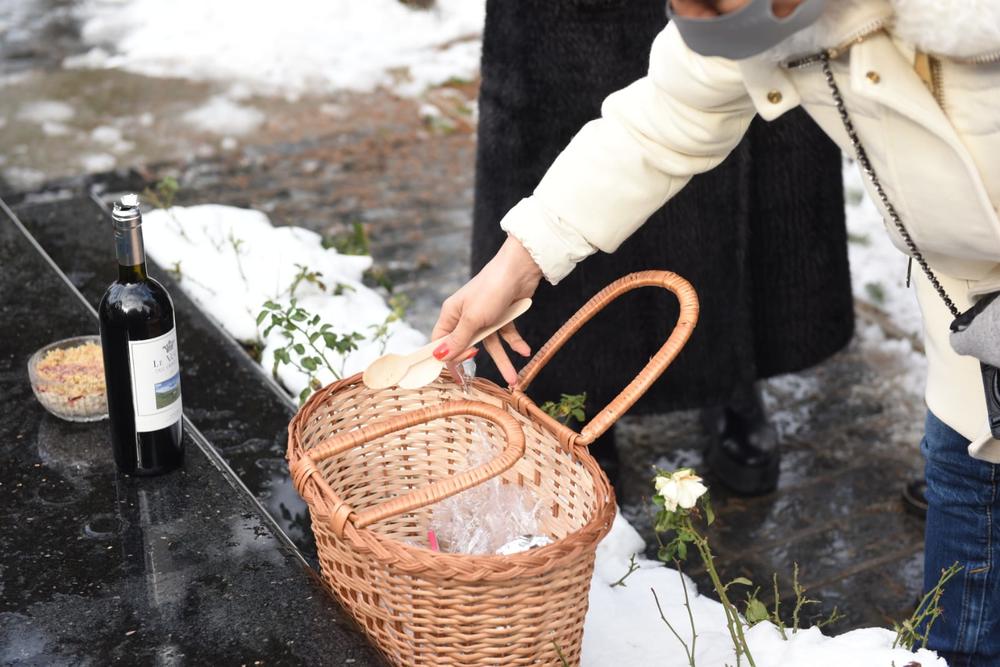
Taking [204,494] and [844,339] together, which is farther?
[844,339]

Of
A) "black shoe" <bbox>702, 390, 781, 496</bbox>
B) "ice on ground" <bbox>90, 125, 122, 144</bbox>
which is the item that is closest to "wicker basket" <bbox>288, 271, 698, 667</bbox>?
"black shoe" <bbox>702, 390, 781, 496</bbox>

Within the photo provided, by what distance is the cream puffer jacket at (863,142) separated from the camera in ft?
4.25

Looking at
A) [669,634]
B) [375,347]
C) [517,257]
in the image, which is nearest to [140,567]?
[517,257]

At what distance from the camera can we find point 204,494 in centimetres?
194

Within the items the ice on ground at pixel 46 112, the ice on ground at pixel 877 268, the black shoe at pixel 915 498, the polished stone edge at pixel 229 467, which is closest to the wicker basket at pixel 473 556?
the polished stone edge at pixel 229 467

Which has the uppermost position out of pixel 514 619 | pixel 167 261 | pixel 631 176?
pixel 631 176

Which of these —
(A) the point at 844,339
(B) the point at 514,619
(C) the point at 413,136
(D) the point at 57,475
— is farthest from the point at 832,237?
(C) the point at 413,136

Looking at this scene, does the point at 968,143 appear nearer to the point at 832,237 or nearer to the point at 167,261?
the point at 832,237

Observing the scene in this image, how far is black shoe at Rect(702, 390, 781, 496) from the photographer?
287 cm

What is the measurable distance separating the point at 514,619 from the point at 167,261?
186 centimetres

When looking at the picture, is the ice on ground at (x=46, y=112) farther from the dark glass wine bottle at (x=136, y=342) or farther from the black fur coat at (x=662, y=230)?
the dark glass wine bottle at (x=136, y=342)

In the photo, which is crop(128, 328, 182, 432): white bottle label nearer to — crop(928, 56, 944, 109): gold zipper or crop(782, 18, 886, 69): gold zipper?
crop(782, 18, 886, 69): gold zipper

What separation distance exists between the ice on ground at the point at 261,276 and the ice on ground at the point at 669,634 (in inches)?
28.7

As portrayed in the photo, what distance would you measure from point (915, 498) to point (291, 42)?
4266 millimetres
